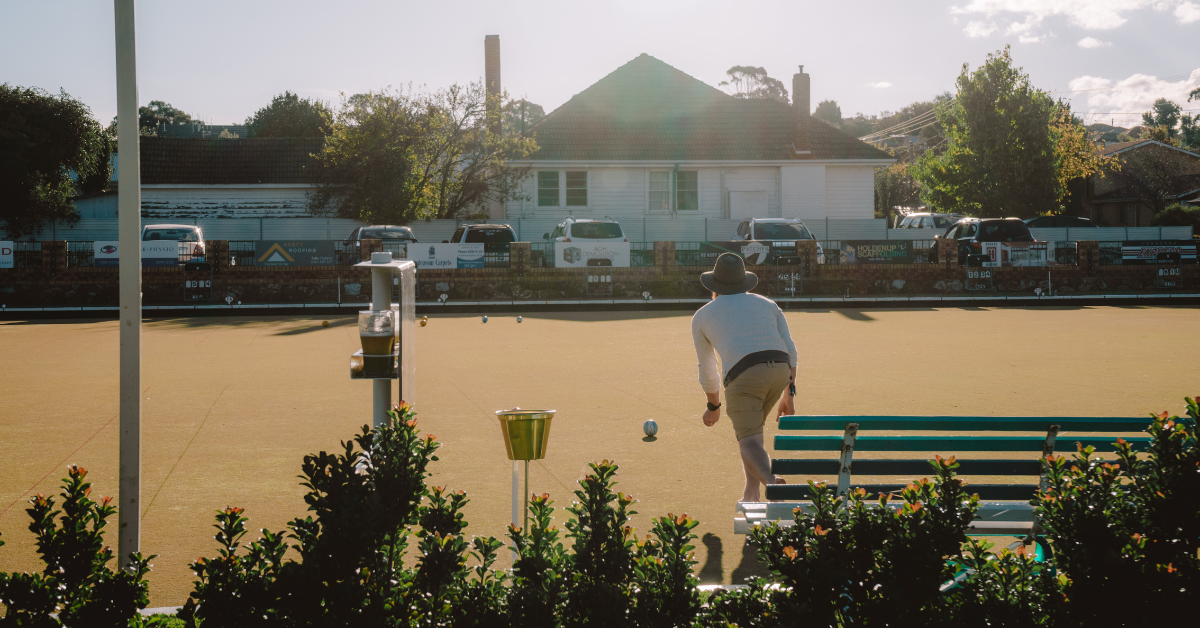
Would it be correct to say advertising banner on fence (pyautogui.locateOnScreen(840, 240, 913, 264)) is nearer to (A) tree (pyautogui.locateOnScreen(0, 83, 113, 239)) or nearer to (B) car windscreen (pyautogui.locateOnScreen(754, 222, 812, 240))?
(B) car windscreen (pyautogui.locateOnScreen(754, 222, 812, 240))

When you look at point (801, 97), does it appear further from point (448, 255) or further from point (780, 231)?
point (448, 255)

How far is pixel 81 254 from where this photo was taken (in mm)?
27812

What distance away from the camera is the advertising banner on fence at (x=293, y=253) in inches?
1122

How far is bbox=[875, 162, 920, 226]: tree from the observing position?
210ft

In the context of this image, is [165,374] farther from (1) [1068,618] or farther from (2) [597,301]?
(2) [597,301]

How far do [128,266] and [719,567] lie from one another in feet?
10.5

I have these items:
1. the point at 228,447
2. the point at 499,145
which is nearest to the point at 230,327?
the point at 228,447

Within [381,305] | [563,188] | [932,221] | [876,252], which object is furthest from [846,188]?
[381,305]

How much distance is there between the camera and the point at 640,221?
36.0 m

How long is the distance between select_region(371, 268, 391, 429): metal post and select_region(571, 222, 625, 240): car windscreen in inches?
952

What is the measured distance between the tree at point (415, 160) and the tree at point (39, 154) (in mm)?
11466

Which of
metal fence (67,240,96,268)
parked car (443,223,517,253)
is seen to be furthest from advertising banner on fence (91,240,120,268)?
parked car (443,223,517,253)

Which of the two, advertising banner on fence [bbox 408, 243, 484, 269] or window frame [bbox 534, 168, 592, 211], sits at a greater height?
window frame [bbox 534, 168, 592, 211]

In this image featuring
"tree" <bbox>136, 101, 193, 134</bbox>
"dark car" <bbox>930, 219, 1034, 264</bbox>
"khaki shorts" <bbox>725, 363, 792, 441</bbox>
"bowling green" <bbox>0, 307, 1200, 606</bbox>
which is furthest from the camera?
"tree" <bbox>136, 101, 193, 134</bbox>
